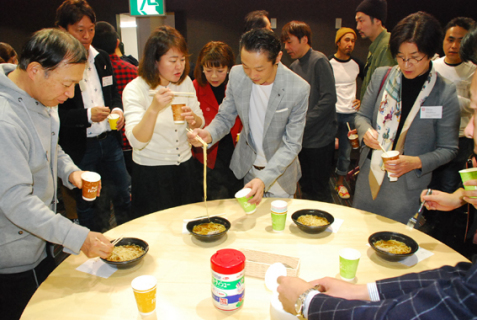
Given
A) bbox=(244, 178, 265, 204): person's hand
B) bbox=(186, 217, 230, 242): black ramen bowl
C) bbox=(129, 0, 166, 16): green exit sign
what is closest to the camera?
bbox=(186, 217, 230, 242): black ramen bowl

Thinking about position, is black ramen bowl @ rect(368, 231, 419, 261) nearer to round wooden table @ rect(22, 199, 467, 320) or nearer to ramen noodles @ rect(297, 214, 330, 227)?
round wooden table @ rect(22, 199, 467, 320)

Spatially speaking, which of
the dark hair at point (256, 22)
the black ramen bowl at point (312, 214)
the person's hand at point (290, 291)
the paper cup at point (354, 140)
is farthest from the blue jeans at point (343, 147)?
the person's hand at point (290, 291)

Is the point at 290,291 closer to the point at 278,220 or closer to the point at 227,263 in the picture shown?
the point at 227,263

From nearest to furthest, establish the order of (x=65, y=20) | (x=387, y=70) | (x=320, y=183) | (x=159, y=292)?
(x=159, y=292), (x=387, y=70), (x=65, y=20), (x=320, y=183)

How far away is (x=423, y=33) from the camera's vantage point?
1947mm

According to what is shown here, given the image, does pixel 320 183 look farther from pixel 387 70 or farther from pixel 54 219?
pixel 54 219

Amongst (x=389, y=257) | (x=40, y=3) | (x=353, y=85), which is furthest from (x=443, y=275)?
(x=40, y=3)

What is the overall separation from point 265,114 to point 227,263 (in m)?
1.41

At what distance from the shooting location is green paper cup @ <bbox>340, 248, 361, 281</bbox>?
1361mm

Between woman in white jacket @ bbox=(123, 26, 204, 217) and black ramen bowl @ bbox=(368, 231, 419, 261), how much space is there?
1.37 m

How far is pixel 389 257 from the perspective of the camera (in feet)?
4.91

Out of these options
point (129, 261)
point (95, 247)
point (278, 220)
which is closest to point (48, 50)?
point (95, 247)

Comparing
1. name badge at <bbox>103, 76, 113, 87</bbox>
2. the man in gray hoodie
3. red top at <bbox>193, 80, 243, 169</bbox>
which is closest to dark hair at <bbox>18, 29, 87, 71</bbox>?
the man in gray hoodie

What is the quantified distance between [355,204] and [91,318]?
1.90 meters
